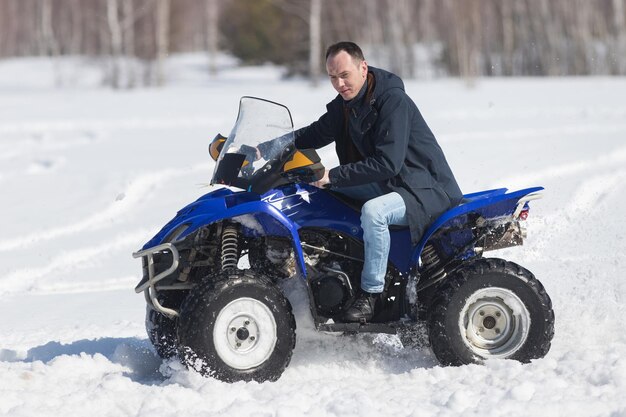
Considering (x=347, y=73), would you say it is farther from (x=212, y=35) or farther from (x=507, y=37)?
(x=212, y=35)

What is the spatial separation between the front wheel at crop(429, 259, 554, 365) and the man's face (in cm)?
121

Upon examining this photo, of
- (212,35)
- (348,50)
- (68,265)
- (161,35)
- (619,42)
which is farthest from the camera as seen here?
(212,35)

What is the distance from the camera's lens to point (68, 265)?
10016mm

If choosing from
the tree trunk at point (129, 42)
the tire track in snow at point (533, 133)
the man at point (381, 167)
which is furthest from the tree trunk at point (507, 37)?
the man at point (381, 167)

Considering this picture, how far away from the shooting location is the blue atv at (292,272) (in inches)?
210

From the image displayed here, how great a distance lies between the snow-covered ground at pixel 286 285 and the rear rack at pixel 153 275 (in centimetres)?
31

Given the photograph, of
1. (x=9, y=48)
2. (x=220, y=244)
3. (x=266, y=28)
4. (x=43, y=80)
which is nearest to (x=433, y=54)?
(x=266, y=28)

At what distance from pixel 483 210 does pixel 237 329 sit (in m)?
1.55

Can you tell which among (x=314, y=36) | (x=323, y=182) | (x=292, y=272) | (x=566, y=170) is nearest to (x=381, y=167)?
(x=323, y=182)

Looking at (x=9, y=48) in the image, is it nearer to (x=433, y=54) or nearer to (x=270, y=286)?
(x=433, y=54)

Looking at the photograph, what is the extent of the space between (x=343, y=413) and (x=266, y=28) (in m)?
43.2

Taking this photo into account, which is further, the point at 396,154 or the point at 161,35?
the point at 161,35

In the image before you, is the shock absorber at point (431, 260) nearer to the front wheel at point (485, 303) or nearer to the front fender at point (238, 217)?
the front wheel at point (485, 303)

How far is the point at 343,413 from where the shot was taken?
4688 millimetres
